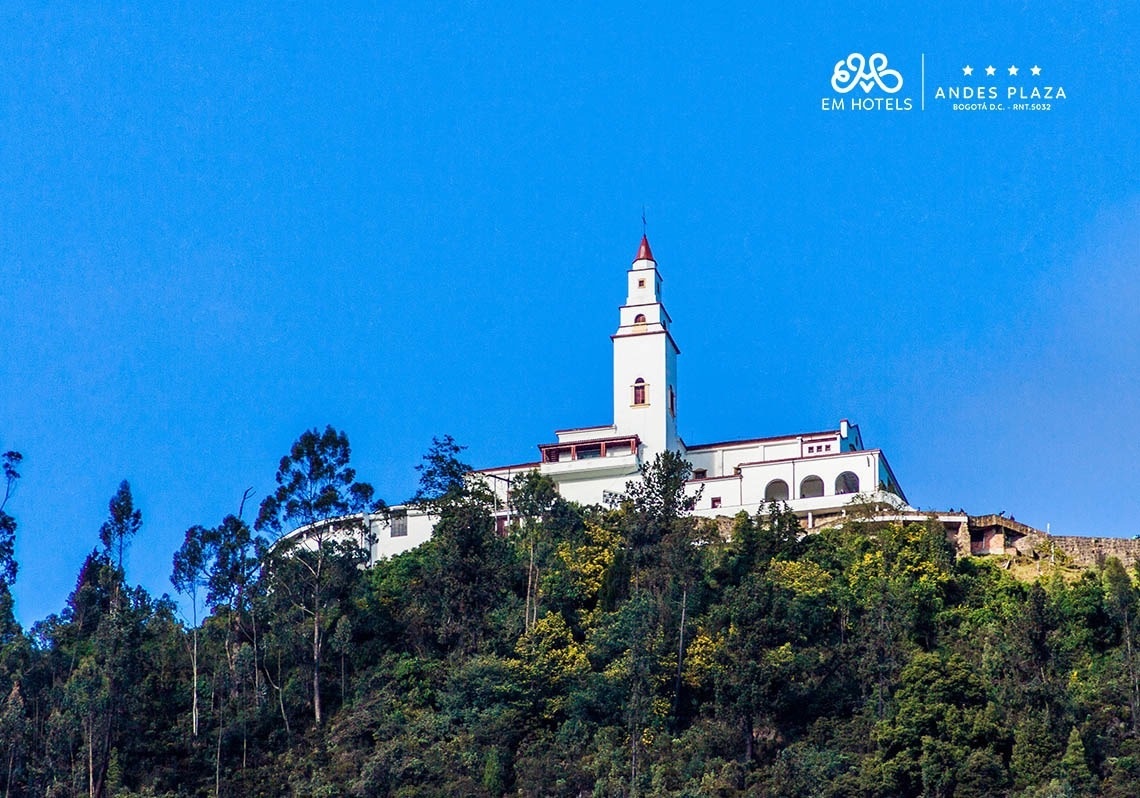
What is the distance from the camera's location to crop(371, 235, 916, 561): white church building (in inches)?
2525

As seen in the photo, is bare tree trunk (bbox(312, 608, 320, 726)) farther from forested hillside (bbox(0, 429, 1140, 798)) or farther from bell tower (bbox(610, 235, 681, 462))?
bell tower (bbox(610, 235, 681, 462))

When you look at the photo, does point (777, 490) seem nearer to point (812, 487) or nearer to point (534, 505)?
point (812, 487)

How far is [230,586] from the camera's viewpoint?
2261 inches

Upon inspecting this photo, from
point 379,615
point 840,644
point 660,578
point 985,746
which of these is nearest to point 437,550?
point 379,615

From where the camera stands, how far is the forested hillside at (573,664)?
156ft

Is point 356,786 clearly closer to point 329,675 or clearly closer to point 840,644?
point 329,675

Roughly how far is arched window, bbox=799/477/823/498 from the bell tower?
496 centimetres

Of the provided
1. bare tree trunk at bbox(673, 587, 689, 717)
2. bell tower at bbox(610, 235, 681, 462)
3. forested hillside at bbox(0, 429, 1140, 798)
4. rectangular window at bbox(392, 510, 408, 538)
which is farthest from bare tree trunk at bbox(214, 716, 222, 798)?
Answer: bell tower at bbox(610, 235, 681, 462)

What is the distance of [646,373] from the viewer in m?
67.9

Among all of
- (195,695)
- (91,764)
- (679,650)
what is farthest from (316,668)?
(679,650)

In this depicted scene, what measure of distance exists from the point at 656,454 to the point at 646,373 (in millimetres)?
4278

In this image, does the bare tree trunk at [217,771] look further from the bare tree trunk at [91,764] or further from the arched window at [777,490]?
the arched window at [777,490]

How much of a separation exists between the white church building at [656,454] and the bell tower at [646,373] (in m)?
0.03

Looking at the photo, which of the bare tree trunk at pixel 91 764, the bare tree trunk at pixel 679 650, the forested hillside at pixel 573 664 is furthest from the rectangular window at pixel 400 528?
the bare tree trunk at pixel 91 764
